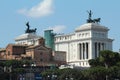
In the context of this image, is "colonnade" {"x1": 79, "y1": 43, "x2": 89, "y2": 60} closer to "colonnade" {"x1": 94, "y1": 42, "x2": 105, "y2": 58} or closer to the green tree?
"colonnade" {"x1": 94, "y1": 42, "x2": 105, "y2": 58}

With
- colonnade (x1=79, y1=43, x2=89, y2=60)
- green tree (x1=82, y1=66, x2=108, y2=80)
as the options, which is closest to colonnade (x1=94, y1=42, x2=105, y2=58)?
colonnade (x1=79, y1=43, x2=89, y2=60)

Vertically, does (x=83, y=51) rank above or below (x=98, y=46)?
below

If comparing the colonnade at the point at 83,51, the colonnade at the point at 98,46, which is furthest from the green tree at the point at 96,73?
the colonnade at the point at 98,46

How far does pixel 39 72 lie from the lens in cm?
14175

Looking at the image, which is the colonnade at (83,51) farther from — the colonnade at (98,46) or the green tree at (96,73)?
the green tree at (96,73)

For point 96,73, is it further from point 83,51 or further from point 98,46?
point 98,46

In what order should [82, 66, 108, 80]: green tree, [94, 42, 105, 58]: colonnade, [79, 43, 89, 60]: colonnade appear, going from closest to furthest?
[82, 66, 108, 80]: green tree
[79, 43, 89, 60]: colonnade
[94, 42, 105, 58]: colonnade

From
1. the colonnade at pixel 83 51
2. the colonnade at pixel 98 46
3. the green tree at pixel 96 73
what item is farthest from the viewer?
the colonnade at pixel 98 46

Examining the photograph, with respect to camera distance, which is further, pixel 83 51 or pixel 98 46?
pixel 98 46

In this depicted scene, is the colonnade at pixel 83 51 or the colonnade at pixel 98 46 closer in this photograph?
the colonnade at pixel 83 51

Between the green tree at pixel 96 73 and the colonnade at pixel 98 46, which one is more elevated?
the colonnade at pixel 98 46

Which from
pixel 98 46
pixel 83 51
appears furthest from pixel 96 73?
pixel 98 46

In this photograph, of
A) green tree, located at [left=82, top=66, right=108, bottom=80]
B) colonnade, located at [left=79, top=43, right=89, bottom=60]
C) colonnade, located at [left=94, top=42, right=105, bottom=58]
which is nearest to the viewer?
green tree, located at [left=82, top=66, right=108, bottom=80]

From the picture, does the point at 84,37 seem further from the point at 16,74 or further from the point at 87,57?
the point at 16,74
